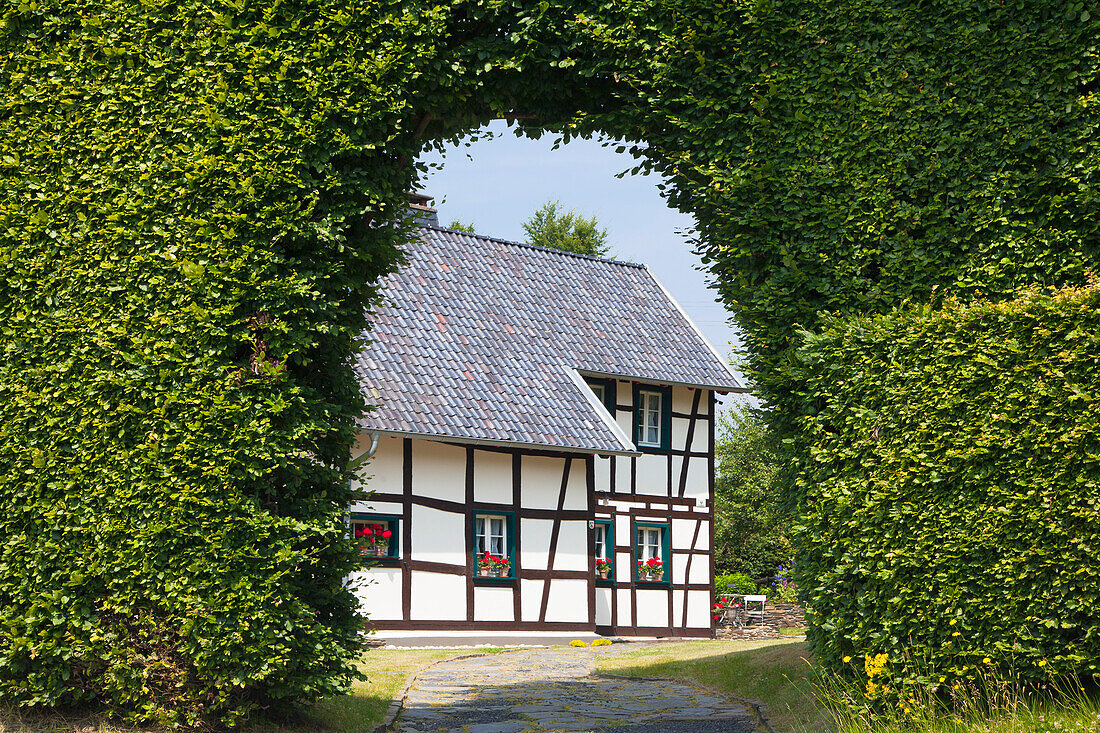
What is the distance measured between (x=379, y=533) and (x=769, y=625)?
10.4 meters

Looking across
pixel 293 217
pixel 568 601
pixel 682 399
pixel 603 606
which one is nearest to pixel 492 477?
pixel 568 601

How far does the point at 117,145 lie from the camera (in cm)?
675

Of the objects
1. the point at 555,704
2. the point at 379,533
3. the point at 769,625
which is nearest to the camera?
the point at 555,704

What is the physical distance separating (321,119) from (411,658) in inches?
331

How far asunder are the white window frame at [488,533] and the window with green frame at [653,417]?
3897mm

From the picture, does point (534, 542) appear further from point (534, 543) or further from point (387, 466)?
point (387, 466)

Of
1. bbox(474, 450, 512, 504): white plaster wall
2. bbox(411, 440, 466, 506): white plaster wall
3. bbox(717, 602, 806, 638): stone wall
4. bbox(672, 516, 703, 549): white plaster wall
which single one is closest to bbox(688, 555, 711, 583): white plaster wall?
bbox(672, 516, 703, 549): white plaster wall

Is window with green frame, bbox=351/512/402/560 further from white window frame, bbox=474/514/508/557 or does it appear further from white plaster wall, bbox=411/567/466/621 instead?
white window frame, bbox=474/514/508/557

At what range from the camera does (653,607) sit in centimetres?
1953

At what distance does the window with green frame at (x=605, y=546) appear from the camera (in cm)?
1902

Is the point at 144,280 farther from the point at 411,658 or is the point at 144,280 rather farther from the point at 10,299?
the point at 411,658

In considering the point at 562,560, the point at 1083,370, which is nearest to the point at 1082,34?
the point at 1083,370

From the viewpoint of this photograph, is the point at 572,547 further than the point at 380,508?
Yes

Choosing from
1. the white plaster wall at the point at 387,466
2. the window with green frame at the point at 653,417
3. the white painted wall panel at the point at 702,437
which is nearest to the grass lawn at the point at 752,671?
the white plaster wall at the point at 387,466
